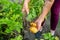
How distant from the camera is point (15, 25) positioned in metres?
1.81

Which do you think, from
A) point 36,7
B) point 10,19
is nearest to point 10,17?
point 10,19

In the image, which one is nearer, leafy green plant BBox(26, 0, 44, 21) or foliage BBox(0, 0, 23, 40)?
foliage BBox(0, 0, 23, 40)

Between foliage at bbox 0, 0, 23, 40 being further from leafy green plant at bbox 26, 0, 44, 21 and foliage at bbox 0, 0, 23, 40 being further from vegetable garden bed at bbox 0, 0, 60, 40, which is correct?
leafy green plant at bbox 26, 0, 44, 21

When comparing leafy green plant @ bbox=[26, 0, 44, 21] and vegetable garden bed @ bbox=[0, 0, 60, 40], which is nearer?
vegetable garden bed @ bbox=[0, 0, 60, 40]

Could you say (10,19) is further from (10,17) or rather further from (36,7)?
(36,7)

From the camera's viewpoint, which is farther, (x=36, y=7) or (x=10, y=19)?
(x=36, y=7)

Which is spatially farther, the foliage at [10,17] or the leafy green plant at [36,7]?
the leafy green plant at [36,7]

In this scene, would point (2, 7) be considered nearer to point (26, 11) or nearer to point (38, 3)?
point (26, 11)

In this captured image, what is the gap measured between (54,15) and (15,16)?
1085 millimetres

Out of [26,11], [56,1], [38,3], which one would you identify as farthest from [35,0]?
[26,11]

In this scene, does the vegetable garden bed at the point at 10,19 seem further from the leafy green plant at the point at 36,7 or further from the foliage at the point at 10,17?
the leafy green plant at the point at 36,7

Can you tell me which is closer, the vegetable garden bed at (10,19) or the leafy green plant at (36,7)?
the vegetable garden bed at (10,19)

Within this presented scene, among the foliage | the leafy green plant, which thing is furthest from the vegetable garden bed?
the leafy green plant

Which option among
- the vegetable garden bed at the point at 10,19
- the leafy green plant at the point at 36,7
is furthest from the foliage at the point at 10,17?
the leafy green plant at the point at 36,7
